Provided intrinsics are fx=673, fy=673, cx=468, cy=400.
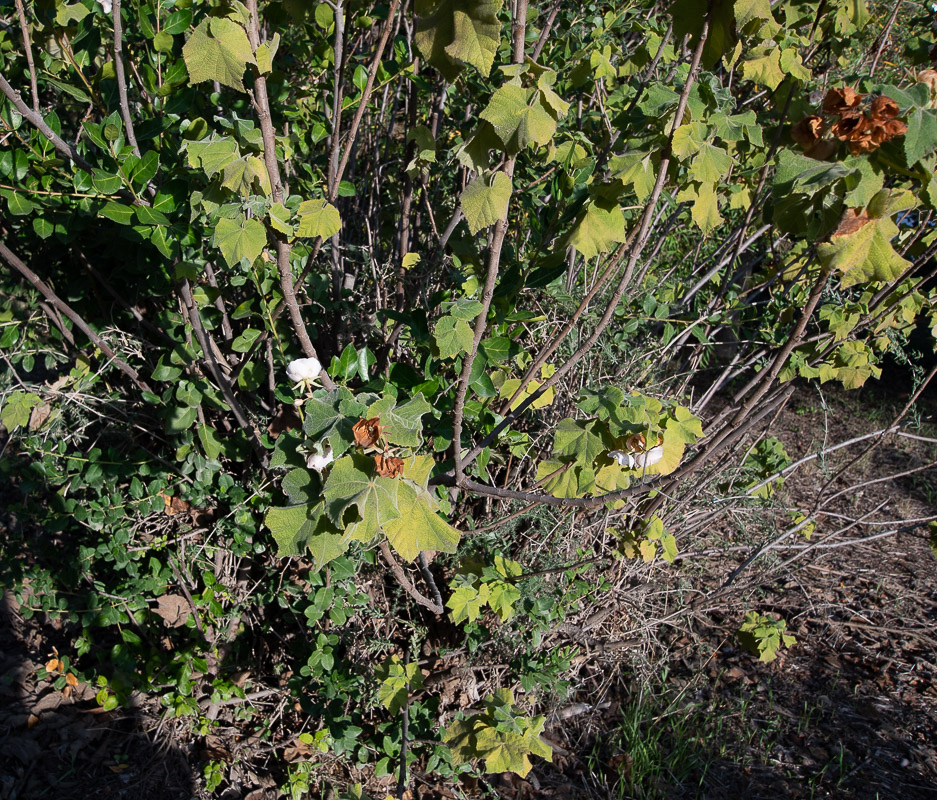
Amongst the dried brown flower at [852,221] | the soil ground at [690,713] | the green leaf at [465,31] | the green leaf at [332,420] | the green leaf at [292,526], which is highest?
the green leaf at [465,31]

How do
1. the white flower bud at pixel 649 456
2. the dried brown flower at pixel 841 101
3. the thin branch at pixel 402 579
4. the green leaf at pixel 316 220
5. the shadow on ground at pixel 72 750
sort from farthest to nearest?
1. the shadow on ground at pixel 72 750
2. the thin branch at pixel 402 579
3. the white flower bud at pixel 649 456
4. the green leaf at pixel 316 220
5. the dried brown flower at pixel 841 101

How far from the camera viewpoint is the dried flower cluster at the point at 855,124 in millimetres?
980

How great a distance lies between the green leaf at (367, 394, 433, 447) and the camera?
3.59 feet

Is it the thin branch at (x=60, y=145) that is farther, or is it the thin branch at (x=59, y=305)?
the thin branch at (x=59, y=305)

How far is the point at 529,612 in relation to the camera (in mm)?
2158

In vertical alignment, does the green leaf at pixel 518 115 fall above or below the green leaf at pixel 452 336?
above

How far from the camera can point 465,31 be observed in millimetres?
917

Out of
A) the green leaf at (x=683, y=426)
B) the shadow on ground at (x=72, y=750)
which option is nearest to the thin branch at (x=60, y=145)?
the green leaf at (x=683, y=426)

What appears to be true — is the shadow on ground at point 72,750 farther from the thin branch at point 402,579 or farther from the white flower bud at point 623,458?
the white flower bud at point 623,458

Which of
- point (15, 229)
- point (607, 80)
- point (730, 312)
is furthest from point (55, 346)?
point (730, 312)

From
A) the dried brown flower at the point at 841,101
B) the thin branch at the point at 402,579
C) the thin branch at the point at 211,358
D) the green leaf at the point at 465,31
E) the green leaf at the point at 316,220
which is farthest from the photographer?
the thin branch at the point at 211,358

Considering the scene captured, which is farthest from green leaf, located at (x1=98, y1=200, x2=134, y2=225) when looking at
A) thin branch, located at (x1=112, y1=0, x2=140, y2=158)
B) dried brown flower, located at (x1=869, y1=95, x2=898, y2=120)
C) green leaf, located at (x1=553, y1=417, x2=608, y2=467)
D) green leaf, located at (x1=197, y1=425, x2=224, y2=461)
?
dried brown flower, located at (x1=869, y1=95, x2=898, y2=120)

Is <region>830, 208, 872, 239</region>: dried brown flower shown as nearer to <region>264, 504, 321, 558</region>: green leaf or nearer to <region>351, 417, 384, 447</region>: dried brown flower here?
<region>351, 417, 384, 447</region>: dried brown flower

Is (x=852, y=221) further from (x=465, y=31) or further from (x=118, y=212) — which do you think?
(x=118, y=212)
